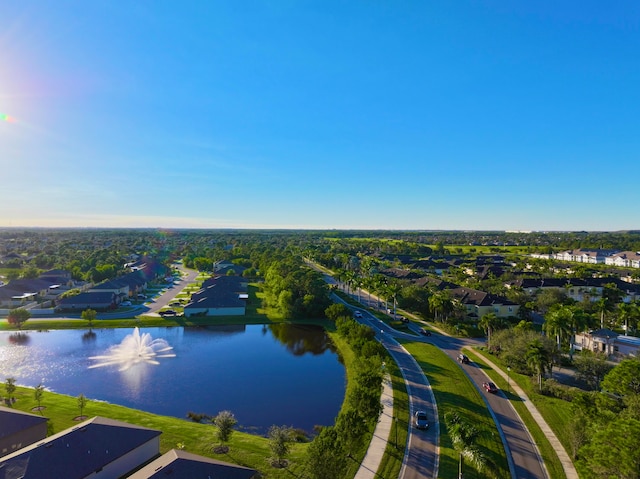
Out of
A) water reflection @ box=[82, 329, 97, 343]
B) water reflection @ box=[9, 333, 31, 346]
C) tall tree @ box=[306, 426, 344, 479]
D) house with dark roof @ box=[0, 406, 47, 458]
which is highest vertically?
tall tree @ box=[306, 426, 344, 479]

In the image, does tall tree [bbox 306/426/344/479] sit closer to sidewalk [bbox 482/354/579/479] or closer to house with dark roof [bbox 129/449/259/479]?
house with dark roof [bbox 129/449/259/479]

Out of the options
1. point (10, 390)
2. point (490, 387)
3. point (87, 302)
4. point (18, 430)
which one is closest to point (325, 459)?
point (18, 430)

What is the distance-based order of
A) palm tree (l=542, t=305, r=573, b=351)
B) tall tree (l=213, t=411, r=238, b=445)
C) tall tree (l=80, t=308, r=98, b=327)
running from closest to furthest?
1. tall tree (l=213, t=411, r=238, b=445)
2. palm tree (l=542, t=305, r=573, b=351)
3. tall tree (l=80, t=308, r=98, b=327)

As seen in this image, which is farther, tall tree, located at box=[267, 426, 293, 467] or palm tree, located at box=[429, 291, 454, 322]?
palm tree, located at box=[429, 291, 454, 322]

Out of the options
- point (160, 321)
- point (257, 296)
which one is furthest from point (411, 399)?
point (257, 296)

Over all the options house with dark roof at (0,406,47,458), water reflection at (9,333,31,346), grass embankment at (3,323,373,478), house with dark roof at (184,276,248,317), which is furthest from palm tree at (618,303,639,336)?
water reflection at (9,333,31,346)

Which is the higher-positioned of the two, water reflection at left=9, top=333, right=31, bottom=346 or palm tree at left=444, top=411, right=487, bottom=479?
Result: palm tree at left=444, top=411, right=487, bottom=479

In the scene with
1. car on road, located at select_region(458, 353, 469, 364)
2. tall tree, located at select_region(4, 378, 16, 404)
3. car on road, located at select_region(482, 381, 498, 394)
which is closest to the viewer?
tall tree, located at select_region(4, 378, 16, 404)

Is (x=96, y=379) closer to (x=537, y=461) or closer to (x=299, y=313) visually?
(x=299, y=313)

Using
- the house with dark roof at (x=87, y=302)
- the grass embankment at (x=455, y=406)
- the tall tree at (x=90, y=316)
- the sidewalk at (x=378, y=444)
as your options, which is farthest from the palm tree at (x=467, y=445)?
the house with dark roof at (x=87, y=302)
